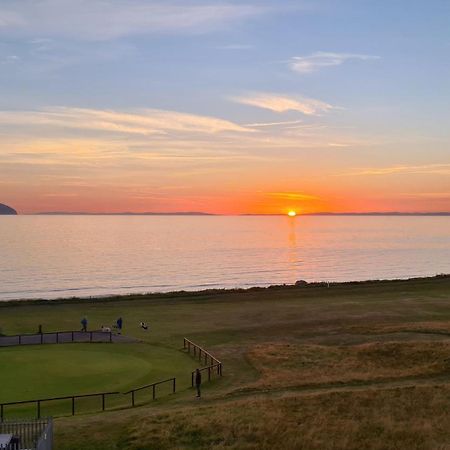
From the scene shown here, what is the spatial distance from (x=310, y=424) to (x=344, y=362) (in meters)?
13.2

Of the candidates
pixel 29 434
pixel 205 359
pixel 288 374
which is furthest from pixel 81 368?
pixel 288 374

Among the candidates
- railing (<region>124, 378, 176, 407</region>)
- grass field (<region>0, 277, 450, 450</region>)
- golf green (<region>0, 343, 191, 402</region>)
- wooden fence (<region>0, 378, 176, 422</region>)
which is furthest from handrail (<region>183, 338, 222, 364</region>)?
wooden fence (<region>0, 378, 176, 422</region>)

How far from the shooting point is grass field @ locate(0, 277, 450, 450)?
2109 centimetres

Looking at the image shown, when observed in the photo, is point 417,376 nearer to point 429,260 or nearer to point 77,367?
point 77,367

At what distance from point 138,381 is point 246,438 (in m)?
11.2

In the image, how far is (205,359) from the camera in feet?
118

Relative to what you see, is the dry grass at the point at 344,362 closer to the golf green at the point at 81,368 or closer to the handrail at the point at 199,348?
the handrail at the point at 199,348

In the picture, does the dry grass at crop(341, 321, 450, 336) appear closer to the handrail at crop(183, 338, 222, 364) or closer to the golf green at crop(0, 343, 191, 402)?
the handrail at crop(183, 338, 222, 364)

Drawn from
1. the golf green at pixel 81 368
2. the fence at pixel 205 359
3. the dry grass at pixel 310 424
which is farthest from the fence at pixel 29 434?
the fence at pixel 205 359

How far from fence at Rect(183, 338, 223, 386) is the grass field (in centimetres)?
74

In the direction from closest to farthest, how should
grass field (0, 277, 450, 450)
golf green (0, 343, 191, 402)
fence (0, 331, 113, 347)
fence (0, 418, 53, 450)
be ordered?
1. fence (0, 418, 53, 450)
2. grass field (0, 277, 450, 450)
3. golf green (0, 343, 191, 402)
4. fence (0, 331, 113, 347)

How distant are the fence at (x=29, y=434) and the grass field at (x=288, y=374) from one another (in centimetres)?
103

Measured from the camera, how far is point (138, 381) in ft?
100

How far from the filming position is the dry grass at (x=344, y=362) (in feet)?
99.0
